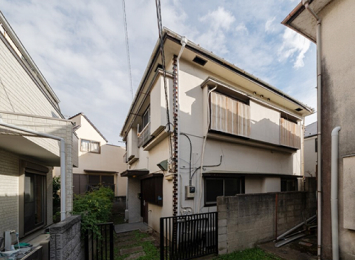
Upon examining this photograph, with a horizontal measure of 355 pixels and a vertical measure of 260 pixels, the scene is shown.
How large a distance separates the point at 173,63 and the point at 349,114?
200 inches

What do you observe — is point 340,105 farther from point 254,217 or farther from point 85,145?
point 85,145

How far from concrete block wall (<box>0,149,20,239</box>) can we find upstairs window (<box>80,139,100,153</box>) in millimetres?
10670

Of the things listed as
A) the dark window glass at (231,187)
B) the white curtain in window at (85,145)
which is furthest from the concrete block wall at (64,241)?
the white curtain in window at (85,145)

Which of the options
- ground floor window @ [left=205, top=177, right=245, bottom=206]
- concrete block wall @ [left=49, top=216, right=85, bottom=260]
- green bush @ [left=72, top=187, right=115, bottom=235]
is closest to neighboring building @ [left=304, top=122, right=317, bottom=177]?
ground floor window @ [left=205, top=177, right=245, bottom=206]

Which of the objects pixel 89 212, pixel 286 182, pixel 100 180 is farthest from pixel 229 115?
pixel 100 180

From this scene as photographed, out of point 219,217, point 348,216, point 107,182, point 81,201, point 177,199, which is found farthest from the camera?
point 107,182

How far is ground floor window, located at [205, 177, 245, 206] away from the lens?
6.67m

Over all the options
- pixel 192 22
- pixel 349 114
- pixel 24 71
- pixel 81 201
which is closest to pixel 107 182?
pixel 81 201

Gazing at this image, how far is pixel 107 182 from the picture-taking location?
1662cm

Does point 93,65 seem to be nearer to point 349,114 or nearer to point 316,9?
point 316,9

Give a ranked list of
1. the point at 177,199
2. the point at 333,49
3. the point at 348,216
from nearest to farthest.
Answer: the point at 348,216
the point at 333,49
the point at 177,199

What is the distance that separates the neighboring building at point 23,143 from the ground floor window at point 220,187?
4.53m

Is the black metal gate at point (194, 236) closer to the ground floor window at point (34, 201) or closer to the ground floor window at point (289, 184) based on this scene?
the ground floor window at point (34, 201)

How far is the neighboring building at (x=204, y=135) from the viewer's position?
20.2ft
